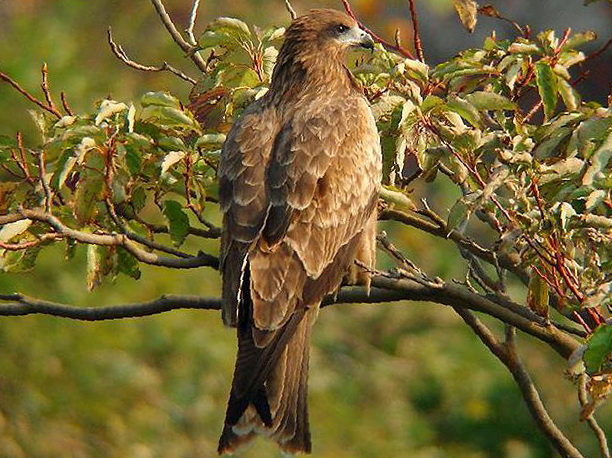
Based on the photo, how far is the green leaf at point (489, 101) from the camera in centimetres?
392

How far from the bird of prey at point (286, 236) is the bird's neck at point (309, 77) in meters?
0.18

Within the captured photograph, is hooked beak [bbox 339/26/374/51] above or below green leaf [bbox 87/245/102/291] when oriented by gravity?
above

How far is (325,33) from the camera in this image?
5.45 meters

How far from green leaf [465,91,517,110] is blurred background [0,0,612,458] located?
12.4 ft

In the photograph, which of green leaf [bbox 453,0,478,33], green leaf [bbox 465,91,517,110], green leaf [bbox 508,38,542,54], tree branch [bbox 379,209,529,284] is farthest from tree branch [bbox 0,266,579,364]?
green leaf [bbox 453,0,478,33]

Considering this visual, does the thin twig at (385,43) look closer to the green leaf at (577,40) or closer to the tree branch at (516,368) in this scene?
the green leaf at (577,40)

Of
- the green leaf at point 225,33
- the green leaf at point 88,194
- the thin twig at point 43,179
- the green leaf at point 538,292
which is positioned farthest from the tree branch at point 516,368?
the thin twig at point 43,179

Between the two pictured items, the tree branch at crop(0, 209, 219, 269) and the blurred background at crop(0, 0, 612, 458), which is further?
the blurred background at crop(0, 0, 612, 458)

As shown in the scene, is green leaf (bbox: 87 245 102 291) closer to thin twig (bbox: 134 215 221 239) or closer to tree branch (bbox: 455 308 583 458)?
thin twig (bbox: 134 215 221 239)

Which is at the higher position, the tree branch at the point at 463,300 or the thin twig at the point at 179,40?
the thin twig at the point at 179,40

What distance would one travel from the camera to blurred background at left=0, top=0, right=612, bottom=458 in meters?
9.07

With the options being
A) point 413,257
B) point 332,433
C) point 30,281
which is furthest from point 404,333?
point 30,281

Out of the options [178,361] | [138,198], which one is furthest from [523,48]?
[178,361]

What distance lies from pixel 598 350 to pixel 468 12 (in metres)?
1.38
